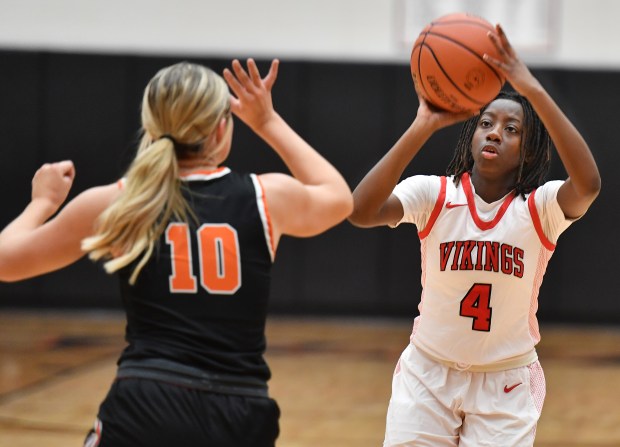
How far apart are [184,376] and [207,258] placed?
0.31 m

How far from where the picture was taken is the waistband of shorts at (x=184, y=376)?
2453mm

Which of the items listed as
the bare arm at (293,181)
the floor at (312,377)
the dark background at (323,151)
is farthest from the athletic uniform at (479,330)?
the dark background at (323,151)

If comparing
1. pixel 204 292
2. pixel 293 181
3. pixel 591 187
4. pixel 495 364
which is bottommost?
pixel 495 364

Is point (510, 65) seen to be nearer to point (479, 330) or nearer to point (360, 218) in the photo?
point (360, 218)

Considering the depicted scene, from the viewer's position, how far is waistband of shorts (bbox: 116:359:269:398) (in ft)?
8.05

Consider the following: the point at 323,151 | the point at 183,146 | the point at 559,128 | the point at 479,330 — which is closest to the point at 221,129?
the point at 183,146

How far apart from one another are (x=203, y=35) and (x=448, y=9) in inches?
113

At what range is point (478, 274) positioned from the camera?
3.52 meters

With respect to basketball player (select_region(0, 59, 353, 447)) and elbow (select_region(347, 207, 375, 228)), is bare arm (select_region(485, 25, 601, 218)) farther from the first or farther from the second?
basketball player (select_region(0, 59, 353, 447))

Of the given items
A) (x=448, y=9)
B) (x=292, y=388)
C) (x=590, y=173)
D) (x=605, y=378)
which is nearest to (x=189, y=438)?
(x=590, y=173)

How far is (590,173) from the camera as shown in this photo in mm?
3324

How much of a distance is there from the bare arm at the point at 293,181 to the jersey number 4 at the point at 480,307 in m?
0.96

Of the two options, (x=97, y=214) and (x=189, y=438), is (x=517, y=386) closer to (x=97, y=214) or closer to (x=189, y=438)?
(x=189, y=438)

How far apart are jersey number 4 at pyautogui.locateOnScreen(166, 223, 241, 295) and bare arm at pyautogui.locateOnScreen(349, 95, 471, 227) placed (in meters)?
1.07
